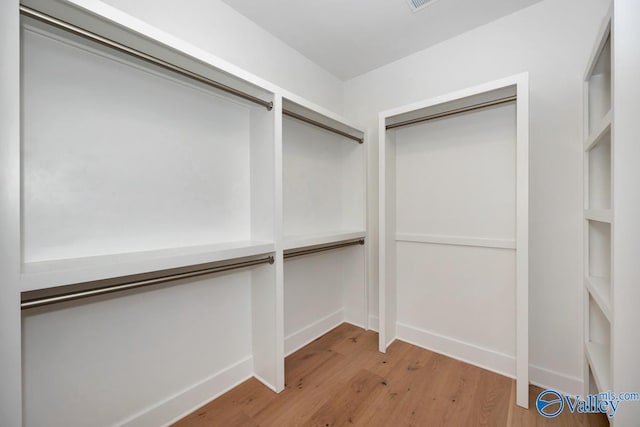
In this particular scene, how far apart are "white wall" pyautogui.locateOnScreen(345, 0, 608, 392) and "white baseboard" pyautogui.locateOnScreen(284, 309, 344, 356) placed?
58.7 inches

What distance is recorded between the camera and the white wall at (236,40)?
143cm

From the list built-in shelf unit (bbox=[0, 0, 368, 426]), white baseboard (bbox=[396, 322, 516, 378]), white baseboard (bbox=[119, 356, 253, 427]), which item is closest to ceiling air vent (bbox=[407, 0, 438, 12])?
built-in shelf unit (bbox=[0, 0, 368, 426])

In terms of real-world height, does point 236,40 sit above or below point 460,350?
above

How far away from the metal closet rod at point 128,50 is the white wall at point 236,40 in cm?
39

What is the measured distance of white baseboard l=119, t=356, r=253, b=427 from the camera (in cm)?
133

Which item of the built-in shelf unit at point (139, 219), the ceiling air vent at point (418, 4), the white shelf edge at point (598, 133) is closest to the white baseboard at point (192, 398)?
the built-in shelf unit at point (139, 219)

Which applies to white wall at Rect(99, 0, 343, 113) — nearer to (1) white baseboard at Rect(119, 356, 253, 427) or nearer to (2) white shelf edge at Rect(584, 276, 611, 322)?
(1) white baseboard at Rect(119, 356, 253, 427)

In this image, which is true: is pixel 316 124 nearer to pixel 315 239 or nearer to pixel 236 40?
pixel 236 40

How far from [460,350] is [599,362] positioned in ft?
2.62

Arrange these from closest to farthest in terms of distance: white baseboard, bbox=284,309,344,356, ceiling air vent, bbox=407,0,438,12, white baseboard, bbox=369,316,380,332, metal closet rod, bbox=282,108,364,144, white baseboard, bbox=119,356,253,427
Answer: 1. white baseboard, bbox=119,356,253,427
2. ceiling air vent, bbox=407,0,438,12
3. metal closet rod, bbox=282,108,364,144
4. white baseboard, bbox=284,309,344,356
5. white baseboard, bbox=369,316,380,332

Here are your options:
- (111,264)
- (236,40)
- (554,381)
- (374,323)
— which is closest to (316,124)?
(236,40)

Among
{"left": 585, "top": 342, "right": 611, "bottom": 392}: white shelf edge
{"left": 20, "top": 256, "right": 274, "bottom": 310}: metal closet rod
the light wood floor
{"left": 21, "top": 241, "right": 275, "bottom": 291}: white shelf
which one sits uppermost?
{"left": 21, "top": 241, "right": 275, "bottom": 291}: white shelf

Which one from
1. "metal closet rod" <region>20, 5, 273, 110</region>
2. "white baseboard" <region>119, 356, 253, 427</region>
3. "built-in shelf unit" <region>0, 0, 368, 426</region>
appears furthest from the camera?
"white baseboard" <region>119, 356, 253, 427</region>

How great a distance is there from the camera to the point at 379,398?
1583mm
